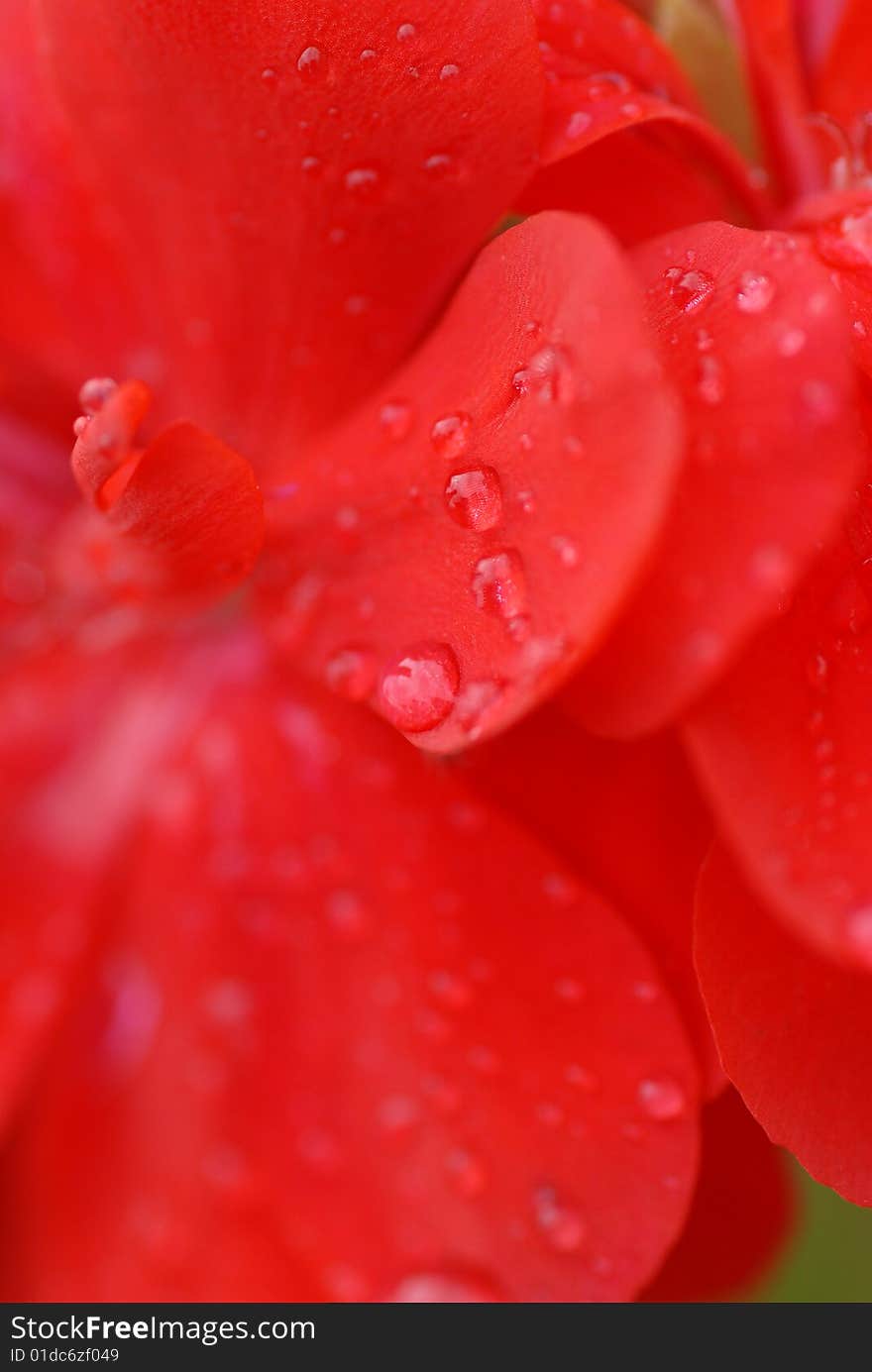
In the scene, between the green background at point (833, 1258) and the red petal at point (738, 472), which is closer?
the red petal at point (738, 472)

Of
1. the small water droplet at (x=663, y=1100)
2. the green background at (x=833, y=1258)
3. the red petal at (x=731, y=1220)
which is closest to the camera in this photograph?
the small water droplet at (x=663, y=1100)

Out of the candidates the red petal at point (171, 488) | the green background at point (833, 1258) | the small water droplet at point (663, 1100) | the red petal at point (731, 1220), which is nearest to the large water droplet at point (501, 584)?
the red petal at point (171, 488)

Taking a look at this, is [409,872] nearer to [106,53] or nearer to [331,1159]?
[331,1159]

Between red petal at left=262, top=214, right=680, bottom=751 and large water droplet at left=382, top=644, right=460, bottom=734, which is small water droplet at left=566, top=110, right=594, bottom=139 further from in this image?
large water droplet at left=382, top=644, right=460, bottom=734

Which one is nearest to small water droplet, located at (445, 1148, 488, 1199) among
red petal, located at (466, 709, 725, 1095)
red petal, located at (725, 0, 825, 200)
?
red petal, located at (466, 709, 725, 1095)

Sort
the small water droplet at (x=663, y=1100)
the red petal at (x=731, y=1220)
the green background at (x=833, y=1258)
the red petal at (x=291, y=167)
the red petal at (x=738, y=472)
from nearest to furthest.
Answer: the red petal at (x=738, y=472), the red petal at (x=291, y=167), the small water droplet at (x=663, y=1100), the red petal at (x=731, y=1220), the green background at (x=833, y=1258)

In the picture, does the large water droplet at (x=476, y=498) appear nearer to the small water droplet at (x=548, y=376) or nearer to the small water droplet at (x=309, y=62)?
the small water droplet at (x=548, y=376)
